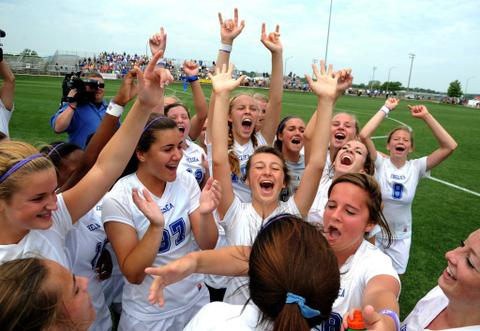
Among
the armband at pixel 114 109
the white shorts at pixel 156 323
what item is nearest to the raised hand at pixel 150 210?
the white shorts at pixel 156 323

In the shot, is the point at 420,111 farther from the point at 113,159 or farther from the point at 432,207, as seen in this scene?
the point at 432,207

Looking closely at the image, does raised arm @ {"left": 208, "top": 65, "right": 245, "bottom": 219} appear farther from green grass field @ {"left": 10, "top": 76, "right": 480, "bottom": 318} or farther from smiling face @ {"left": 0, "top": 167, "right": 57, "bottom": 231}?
green grass field @ {"left": 10, "top": 76, "right": 480, "bottom": 318}

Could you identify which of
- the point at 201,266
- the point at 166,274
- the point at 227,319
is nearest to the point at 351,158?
the point at 201,266

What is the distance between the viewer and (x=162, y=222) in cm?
205

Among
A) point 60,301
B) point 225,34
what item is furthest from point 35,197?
point 225,34

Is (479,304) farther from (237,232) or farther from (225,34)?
(225,34)

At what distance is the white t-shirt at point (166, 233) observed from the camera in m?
2.27

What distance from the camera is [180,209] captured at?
251 centimetres

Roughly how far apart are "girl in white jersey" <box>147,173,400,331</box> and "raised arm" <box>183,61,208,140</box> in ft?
8.37

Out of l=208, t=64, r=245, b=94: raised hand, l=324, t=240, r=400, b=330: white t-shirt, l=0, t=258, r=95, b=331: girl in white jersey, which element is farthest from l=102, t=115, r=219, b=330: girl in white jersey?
l=324, t=240, r=400, b=330: white t-shirt

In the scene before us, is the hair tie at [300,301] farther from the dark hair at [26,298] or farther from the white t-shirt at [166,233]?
the white t-shirt at [166,233]

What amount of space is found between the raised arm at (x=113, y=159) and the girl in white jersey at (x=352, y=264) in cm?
70

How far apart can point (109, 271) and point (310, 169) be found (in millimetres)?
1766

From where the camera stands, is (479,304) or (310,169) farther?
(310,169)
